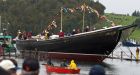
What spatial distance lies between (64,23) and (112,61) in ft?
222

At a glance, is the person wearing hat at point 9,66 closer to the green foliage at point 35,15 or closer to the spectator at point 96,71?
the spectator at point 96,71

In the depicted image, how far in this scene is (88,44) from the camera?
50844 millimetres

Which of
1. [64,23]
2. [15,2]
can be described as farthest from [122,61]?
[15,2]

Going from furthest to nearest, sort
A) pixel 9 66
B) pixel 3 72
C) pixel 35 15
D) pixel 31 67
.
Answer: pixel 35 15 < pixel 9 66 < pixel 31 67 < pixel 3 72

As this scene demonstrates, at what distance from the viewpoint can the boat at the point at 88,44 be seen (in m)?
50.0

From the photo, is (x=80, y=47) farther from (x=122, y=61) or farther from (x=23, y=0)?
(x=23, y=0)

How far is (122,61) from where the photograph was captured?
5703 centimetres

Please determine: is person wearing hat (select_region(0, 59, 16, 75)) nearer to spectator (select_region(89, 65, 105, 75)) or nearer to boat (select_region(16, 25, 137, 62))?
spectator (select_region(89, 65, 105, 75))

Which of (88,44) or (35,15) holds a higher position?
(35,15)

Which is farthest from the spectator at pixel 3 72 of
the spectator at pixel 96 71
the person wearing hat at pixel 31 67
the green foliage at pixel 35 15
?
the green foliage at pixel 35 15

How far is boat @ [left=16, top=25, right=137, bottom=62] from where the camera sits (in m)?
50.0

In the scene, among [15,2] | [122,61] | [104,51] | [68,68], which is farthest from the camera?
[15,2]

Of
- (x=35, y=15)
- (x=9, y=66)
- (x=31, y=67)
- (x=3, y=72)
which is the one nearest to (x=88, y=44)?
(x=9, y=66)

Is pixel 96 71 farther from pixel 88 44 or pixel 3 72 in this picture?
pixel 88 44
